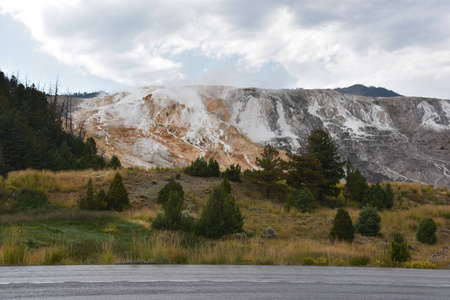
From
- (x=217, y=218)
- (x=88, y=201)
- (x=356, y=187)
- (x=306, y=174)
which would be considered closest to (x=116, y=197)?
(x=88, y=201)

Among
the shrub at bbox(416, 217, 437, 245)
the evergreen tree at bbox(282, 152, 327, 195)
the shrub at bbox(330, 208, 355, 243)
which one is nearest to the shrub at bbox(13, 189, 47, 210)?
the shrub at bbox(330, 208, 355, 243)

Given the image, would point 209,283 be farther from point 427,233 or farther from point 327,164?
point 327,164

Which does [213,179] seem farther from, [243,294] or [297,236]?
[243,294]

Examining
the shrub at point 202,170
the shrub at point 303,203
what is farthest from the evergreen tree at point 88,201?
the shrub at point 303,203

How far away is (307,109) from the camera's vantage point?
81062 mm

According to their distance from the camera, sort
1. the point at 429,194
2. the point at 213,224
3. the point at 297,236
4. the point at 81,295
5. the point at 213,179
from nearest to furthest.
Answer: the point at 81,295 → the point at 213,224 → the point at 297,236 → the point at 213,179 → the point at 429,194

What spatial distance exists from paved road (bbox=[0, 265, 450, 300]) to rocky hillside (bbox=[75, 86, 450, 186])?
45073 millimetres

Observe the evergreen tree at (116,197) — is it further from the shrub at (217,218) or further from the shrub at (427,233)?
the shrub at (427,233)

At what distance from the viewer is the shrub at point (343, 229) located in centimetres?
1524

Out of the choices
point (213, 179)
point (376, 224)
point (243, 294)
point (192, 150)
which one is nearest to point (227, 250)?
point (243, 294)

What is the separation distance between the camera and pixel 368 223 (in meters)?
17.3

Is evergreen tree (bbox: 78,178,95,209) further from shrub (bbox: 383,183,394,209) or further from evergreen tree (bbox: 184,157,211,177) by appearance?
shrub (bbox: 383,183,394,209)

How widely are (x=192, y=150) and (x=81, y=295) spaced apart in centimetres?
5449

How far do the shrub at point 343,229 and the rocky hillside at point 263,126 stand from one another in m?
35.5
